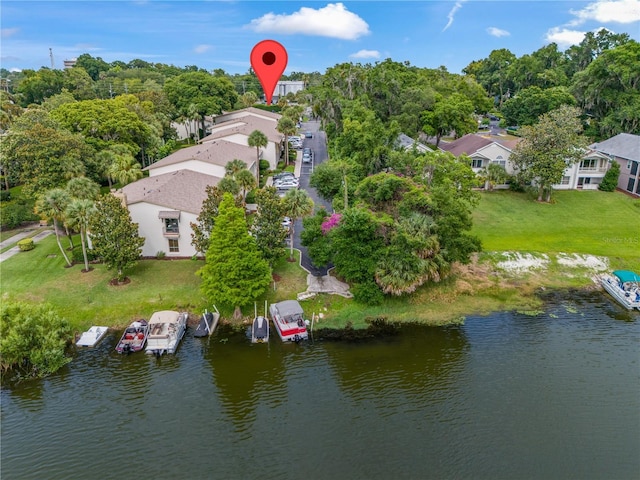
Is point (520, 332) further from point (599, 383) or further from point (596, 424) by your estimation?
point (596, 424)

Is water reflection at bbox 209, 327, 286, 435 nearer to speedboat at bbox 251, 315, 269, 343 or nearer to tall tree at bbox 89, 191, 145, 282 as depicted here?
speedboat at bbox 251, 315, 269, 343

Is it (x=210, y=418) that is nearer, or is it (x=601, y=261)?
(x=210, y=418)

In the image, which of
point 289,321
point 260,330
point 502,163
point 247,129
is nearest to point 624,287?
point 502,163

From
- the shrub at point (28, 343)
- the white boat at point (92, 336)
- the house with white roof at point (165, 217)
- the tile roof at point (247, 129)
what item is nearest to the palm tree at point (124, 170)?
the house with white roof at point (165, 217)

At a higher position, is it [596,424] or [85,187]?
[85,187]

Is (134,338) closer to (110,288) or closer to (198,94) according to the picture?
(110,288)

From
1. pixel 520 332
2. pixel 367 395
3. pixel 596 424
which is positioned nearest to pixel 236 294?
pixel 367 395

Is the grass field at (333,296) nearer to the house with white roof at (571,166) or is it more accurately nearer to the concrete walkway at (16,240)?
the concrete walkway at (16,240)
